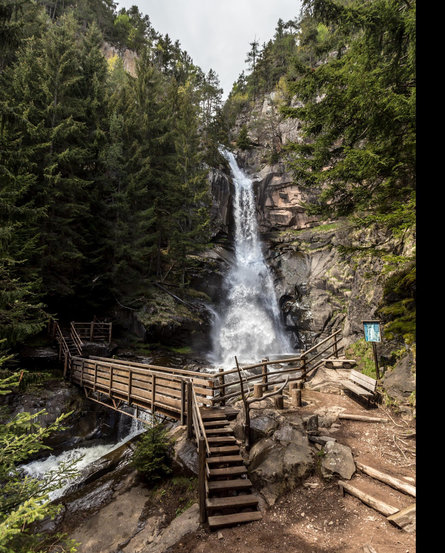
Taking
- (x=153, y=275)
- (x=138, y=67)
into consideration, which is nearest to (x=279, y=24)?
(x=138, y=67)

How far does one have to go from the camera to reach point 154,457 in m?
7.97

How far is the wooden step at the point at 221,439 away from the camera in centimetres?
719

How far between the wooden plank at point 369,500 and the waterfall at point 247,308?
13350mm

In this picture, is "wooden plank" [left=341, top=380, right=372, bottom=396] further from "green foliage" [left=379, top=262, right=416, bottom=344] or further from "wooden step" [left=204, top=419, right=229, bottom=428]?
"wooden step" [left=204, top=419, right=229, bottom=428]

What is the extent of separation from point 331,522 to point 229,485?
210 cm

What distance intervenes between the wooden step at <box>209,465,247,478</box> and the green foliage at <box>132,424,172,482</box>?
2.04m

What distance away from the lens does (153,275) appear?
953 inches

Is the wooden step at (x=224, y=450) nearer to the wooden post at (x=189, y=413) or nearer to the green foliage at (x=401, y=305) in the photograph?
the wooden post at (x=189, y=413)

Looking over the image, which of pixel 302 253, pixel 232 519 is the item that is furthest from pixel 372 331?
pixel 302 253

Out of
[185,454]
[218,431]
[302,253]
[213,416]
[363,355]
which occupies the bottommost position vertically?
[185,454]

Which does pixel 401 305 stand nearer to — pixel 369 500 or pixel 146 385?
pixel 369 500

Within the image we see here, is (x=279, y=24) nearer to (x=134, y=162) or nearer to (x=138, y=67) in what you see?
(x=138, y=67)

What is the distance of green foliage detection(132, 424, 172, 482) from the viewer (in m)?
7.80
